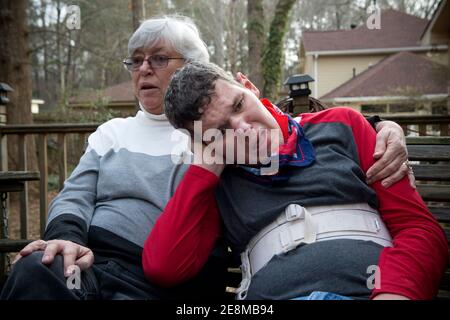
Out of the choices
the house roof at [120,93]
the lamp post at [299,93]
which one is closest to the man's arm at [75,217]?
the lamp post at [299,93]

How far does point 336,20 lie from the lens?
26.6m

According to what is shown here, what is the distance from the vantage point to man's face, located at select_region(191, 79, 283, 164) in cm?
138

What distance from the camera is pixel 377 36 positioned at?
18594mm

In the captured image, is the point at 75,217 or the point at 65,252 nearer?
the point at 65,252

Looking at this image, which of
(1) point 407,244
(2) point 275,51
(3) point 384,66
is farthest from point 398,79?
(1) point 407,244

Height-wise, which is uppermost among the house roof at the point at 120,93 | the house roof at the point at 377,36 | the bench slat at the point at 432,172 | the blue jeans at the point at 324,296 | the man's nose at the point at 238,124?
the house roof at the point at 377,36

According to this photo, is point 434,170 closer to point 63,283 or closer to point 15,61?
point 63,283

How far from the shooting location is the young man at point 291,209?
51.0 inches

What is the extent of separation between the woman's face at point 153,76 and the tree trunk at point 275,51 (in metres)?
6.99

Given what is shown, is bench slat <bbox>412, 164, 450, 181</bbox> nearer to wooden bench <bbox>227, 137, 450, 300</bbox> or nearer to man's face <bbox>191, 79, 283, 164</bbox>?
wooden bench <bbox>227, 137, 450, 300</bbox>

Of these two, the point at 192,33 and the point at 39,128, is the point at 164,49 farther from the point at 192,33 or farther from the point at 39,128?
the point at 39,128

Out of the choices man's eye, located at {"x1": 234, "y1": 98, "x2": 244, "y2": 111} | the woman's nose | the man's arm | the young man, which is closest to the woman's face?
the woman's nose

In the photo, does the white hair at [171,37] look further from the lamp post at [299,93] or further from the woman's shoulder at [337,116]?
the lamp post at [299,93]

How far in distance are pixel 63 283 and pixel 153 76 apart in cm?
102
